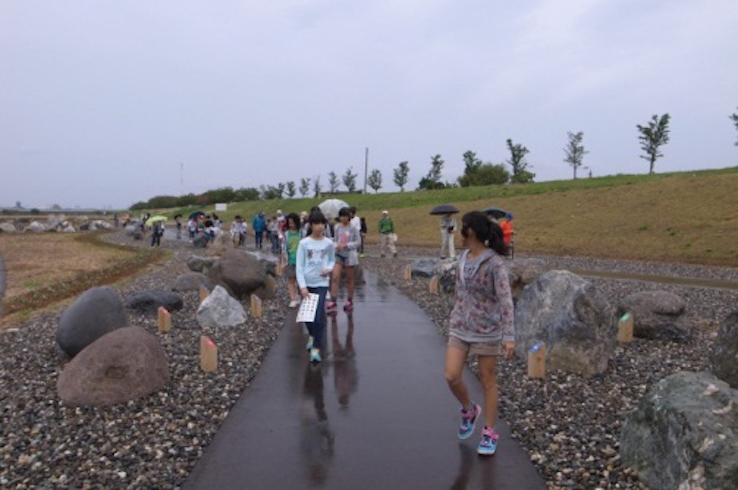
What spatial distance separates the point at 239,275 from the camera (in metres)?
11.5

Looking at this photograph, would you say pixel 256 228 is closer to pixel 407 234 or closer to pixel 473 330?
pixel 407 234

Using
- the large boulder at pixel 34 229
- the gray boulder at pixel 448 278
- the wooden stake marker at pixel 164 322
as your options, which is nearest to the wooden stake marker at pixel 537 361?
the wooden stake marker at pixel 164 322

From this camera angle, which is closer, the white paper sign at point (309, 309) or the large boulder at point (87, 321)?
the white paper sign at point (309, 309)

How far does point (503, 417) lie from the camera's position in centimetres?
513

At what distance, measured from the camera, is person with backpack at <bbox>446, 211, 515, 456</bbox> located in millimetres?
4098

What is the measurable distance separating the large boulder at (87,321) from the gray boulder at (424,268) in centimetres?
952

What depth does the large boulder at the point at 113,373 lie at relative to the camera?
5395 millimetres

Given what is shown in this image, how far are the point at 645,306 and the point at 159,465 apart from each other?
7200 millimetres

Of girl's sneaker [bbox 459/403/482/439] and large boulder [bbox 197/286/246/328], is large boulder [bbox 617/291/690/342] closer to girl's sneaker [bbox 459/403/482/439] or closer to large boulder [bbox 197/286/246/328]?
girl's sneaker [bbox 459/403/482/439]

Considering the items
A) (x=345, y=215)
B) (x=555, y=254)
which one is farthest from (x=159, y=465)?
(x=555, y=254)

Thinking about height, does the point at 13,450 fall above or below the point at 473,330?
below

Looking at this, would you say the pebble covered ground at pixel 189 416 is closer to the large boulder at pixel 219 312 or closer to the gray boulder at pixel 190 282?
the large boulder at pixel 219 312

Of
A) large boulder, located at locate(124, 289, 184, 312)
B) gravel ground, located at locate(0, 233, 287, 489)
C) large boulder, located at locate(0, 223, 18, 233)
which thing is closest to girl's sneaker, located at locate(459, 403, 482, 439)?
gravel ground, located at locate(0, 233, 287, 489)

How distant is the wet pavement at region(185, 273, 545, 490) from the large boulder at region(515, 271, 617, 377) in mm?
1091
